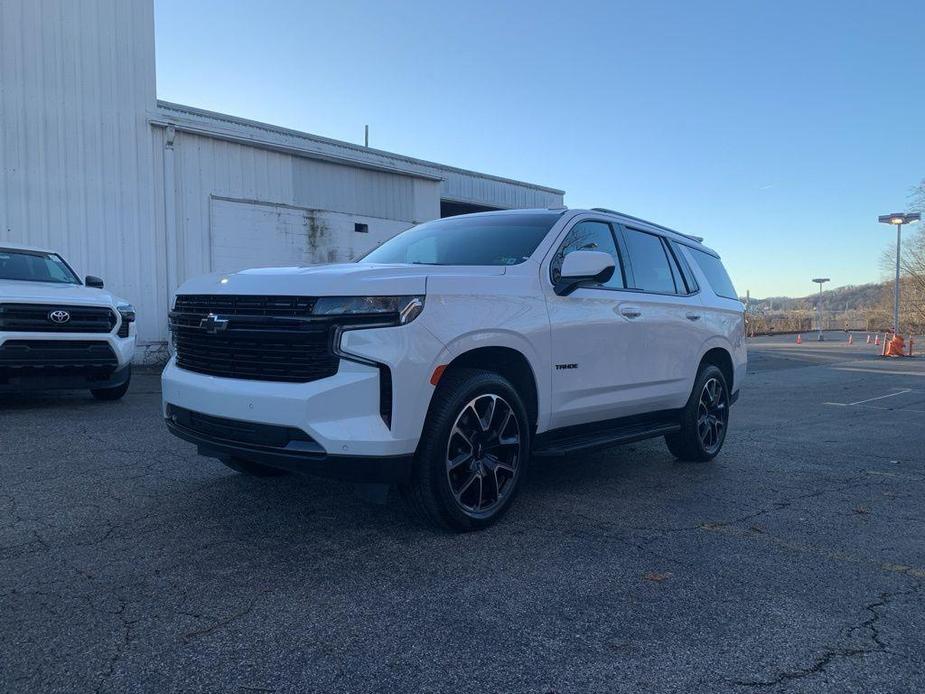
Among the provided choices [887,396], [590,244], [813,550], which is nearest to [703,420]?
[590,244]

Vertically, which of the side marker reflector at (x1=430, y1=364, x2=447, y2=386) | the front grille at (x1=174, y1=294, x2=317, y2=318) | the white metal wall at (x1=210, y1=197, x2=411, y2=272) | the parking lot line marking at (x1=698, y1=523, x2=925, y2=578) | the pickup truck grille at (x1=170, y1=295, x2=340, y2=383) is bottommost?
the parking lot line marking at (x1=698, y1=523, x2=925, y2=578)

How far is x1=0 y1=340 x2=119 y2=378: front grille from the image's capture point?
686 centimetres

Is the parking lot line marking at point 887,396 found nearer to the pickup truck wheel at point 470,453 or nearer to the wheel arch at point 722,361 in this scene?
the wheel arch at point 722,361

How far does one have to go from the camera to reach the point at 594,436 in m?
4.66

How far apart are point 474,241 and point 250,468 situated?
2.08 meters

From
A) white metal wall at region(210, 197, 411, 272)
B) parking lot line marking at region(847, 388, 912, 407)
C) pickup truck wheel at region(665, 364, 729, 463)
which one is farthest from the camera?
white metal wall at region(210, 197, 411, 272)

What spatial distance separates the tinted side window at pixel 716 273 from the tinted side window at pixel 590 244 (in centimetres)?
161

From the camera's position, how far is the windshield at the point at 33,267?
25.9ft

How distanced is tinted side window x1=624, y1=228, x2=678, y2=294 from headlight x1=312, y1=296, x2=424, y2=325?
2516 mm

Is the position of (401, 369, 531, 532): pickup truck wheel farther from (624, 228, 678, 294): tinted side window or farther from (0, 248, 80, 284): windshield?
(0, 248, 80, 284): windshield

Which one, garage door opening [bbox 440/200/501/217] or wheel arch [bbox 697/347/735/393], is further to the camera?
garage door opening [bbox 440/200/501/217]

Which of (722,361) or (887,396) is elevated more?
(722,361)

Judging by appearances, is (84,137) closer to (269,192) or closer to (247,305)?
(269,192)

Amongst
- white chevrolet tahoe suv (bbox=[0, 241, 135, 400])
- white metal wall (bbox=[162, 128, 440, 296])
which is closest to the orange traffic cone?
white metal wall (bbox=[162, 128, 440, 296])
